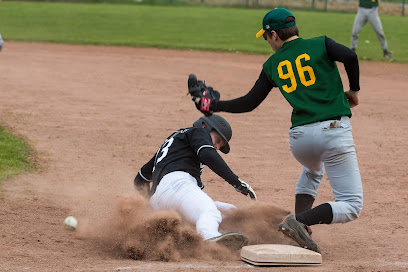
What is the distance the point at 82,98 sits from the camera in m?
12.5

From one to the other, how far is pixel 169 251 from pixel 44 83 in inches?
374

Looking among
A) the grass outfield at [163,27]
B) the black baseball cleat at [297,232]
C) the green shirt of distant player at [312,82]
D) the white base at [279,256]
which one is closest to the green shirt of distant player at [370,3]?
the grass outfield at [163,27]

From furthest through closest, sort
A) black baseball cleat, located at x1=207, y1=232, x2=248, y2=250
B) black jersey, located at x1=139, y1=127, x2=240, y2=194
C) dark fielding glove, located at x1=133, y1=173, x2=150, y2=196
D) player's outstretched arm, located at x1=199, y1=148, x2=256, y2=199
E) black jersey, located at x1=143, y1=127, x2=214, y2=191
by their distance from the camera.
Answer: dark fielding glove, located at x1=133, y1=173, x2=150, y2=196
black jersey, located at x1=143, y1=127, x2=214, y2=191
black jersey, located at x1=139, y1=127, x2=240, y2=194
player's outstretched arm, located at x1=199, y1=148, x2=256, y2=199
black baseball cleat, located at x1=207, y1=232, x2=248, y2=250

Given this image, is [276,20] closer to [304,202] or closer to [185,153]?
[185,153]

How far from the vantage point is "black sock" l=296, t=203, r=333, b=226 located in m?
5.03

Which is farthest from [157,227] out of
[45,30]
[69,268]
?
[45,30]

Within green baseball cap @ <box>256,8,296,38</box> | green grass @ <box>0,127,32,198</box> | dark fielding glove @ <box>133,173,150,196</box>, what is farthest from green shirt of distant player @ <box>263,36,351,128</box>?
green grass @ <box>0,127,32,198</box>

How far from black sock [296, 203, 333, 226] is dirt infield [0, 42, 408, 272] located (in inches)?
12.7

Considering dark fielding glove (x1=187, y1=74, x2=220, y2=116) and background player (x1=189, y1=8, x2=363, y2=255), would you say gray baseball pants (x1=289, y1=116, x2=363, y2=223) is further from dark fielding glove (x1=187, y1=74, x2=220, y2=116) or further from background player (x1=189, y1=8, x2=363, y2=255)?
dark fielding glove (x1=187, y1=74, x2=220, y2=116)

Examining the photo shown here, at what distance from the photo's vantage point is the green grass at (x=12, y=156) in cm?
775

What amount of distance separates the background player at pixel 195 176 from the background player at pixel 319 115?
20.9 inches

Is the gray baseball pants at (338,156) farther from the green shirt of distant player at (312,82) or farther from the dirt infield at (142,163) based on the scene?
the dirt infield at (142,163)

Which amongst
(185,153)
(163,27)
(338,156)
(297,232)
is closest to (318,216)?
(297,232)

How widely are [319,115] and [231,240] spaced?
1.14 metres
